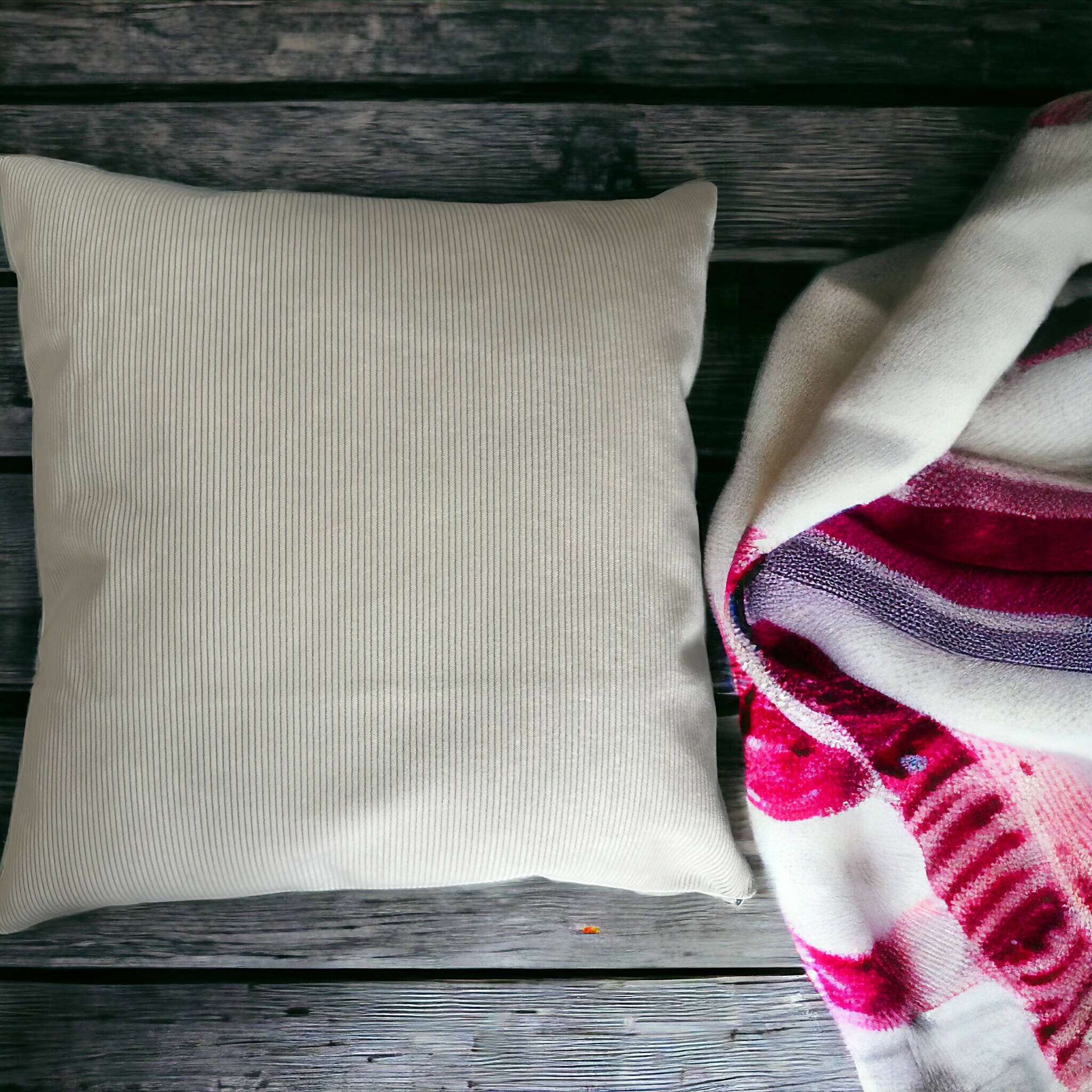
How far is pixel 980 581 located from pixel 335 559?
46 cm

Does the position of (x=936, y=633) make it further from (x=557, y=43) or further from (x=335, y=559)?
(x=557, y=43)

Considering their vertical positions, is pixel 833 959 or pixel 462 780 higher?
pixel 462 780

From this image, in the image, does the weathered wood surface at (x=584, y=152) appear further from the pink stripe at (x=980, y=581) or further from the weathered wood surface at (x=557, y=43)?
the pink stripe at (x=980, y=581)

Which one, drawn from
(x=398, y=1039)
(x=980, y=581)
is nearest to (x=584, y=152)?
(x=980, y=581)

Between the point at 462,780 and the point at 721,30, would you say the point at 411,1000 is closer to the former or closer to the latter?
the point at 462,780

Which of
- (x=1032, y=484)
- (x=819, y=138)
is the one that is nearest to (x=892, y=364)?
(x=1032, y=484)

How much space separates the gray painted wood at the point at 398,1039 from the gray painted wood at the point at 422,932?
0.06 feet

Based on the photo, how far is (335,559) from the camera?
0.50 m

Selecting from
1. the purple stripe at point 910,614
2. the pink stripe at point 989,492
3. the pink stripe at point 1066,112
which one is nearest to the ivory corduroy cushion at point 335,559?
the purple stripe at point 910,614

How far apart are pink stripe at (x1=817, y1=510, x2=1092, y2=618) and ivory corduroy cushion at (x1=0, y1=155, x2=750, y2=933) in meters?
0.16

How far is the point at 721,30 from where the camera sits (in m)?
0.72

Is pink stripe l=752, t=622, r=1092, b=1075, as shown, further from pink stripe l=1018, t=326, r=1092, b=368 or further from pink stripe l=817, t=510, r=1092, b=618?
pink stripe l=1018, t=326, r=1092, b=368

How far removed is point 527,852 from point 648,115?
23.8 inches

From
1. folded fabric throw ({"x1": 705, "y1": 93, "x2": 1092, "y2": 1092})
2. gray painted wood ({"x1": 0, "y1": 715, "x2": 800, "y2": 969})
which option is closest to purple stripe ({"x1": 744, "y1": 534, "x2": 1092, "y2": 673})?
folded fabric throw ({"x1": 705, "y1": 93, "x2": 1092, "y2": 1092})
